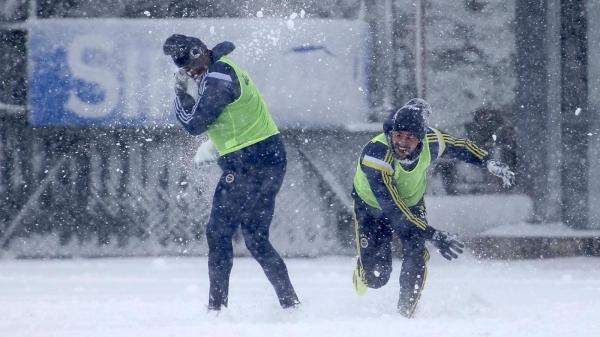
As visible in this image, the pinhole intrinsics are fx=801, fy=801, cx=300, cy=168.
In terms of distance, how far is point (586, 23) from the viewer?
22.6 ft

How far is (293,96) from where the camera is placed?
703cm

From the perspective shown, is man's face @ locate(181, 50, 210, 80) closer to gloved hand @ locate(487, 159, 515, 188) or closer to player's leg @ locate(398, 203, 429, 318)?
player's leg @ locate(398, 203, 429, 318)

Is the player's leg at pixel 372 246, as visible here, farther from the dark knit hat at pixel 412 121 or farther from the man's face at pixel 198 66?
the man's face at pixel 198 66

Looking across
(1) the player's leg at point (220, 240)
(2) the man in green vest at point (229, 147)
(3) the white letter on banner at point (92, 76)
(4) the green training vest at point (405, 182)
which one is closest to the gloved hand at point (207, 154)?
(2) the man in green vest at point (229, 147)

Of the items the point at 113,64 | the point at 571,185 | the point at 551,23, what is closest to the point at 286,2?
the point at 113,64

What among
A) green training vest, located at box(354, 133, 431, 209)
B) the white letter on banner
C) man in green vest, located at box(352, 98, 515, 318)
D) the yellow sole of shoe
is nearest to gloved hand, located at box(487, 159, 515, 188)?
man in green vest, located at box(352, 98, 515, 318)

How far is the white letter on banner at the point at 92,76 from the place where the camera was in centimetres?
702

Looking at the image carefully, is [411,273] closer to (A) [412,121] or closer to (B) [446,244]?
(B) [446,244]

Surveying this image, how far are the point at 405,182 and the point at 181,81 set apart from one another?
→ 132 cm

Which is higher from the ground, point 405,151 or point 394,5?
point 394,5

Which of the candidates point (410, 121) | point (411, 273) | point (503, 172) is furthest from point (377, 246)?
point (410, 121)

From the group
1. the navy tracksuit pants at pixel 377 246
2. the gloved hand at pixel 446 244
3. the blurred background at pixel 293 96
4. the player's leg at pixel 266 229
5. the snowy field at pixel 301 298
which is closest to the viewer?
the snowy field at pixel 301 298

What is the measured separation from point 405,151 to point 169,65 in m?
3.49

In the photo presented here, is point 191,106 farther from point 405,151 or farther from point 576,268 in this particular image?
point 576,268
